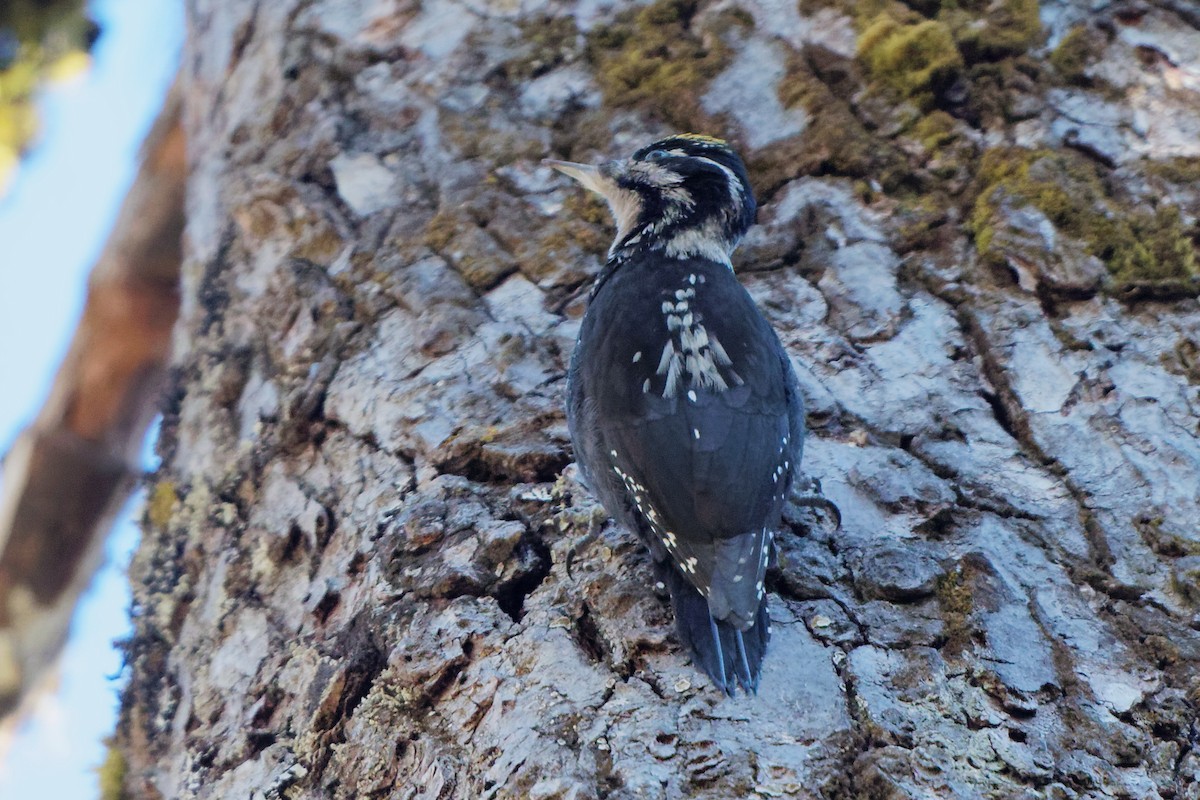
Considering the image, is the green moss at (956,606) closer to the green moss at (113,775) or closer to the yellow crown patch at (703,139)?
the yellow crown patch at (703,139)

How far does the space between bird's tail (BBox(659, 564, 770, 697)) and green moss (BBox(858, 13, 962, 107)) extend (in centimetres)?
182

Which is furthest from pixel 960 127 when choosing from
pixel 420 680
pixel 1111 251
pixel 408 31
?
pixel 420 680

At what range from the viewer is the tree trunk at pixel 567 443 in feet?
6.90

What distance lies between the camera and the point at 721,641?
7.02ft

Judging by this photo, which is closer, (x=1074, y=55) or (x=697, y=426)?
(x=697, y=426)

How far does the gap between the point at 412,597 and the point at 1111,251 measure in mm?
1983

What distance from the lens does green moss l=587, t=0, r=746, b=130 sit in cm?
360

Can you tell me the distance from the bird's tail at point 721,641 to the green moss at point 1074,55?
2.00m

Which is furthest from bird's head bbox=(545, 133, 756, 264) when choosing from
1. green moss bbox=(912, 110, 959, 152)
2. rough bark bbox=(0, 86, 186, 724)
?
rough bark bbox=(0, 86, 186, 724)

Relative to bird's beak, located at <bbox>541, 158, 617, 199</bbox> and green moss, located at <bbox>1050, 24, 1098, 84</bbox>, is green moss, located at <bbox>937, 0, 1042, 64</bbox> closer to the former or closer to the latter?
green moss, located at <bbox>1050, 24, 1098, 84</bbox>

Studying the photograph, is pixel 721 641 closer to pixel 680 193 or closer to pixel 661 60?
pixel 680 193

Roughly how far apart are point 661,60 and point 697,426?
1544 mm

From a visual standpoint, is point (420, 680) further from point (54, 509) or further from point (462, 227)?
point (54, 509)

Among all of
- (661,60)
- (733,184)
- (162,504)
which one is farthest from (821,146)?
(162,504)
